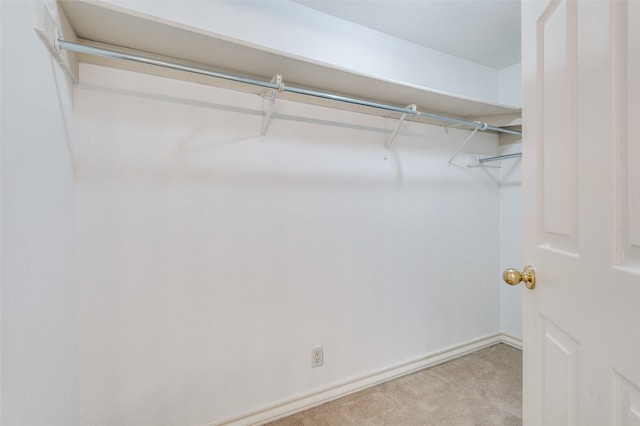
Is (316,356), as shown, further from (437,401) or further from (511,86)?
(511,86)

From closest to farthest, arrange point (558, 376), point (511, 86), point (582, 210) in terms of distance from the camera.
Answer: point (582, 210) → point (558, 376) → point (511, 86)

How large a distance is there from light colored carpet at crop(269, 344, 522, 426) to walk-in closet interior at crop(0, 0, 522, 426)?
0.29 ft

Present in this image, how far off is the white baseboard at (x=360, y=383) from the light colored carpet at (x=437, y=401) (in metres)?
0.03

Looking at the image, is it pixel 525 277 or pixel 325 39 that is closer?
pixel 525 277

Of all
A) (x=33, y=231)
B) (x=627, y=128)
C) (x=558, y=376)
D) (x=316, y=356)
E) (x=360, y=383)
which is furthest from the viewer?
(x=360, y=383)

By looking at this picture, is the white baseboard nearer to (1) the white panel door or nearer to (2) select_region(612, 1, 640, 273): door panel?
(1) the white panel door

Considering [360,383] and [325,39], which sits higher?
[325,39]

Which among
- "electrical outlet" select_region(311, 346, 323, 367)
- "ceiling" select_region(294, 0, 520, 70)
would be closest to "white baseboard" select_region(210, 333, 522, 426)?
"electrical outlet" select_region(311, 346, 323, 367)

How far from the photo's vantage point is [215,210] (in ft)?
4.91

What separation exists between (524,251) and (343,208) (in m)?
1.10

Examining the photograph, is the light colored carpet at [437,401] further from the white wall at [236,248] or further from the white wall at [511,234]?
the white wall at [511,234]

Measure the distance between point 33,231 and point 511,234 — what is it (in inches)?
118

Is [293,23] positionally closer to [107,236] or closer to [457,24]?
[457,24]

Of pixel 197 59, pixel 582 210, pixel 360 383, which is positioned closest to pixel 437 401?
pixel 360 383
